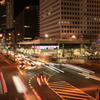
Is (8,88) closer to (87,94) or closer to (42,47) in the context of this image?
(87,94)

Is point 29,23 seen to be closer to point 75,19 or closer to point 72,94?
point 75,19

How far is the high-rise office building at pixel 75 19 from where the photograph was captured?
385ft

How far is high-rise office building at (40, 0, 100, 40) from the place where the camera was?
117375 millimetres

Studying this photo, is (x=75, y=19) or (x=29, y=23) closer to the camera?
(x=75, y=19)

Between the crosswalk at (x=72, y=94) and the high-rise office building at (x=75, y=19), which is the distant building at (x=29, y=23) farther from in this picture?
→ the crosswalk at (x=72, y=94)

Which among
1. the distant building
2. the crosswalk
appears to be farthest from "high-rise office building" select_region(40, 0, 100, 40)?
the crosswalk

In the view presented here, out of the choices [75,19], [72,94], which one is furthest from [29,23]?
[72,94]

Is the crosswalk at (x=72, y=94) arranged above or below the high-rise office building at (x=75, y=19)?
below

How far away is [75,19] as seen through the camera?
120312 millimetres

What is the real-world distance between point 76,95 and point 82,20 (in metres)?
111

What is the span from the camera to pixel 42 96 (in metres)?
15.4

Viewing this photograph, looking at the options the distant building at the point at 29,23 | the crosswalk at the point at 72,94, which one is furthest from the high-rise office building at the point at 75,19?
the crosswalk at the point at 72,94

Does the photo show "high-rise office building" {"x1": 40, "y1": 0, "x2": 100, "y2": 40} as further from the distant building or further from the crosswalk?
the crosswalk

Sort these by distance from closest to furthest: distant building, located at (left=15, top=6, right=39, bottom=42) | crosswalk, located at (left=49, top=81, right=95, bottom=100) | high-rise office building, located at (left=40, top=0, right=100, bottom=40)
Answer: crosswalk, located at (left=49, top=81, right=95, bottom=100)
high-rise office building, located at (left=40, top=0, right=100, bottom=40)
distant building, located at (left=15, top=6, right=39, bottom=42)
